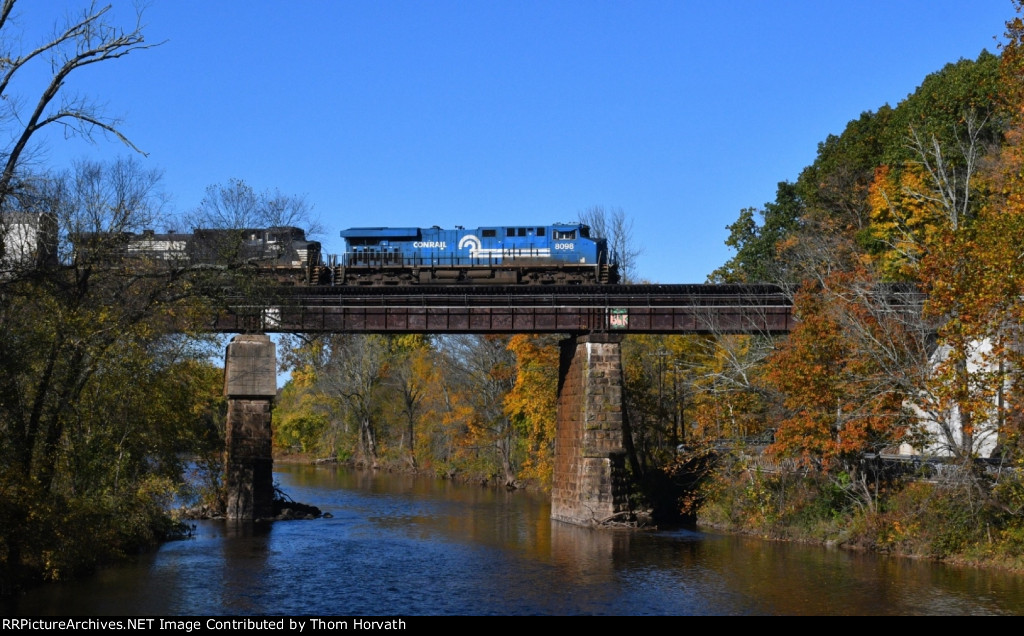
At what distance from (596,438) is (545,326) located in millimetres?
5342

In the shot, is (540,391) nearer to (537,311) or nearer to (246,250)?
(537,311)

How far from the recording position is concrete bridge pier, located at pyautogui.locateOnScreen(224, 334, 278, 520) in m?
42.4

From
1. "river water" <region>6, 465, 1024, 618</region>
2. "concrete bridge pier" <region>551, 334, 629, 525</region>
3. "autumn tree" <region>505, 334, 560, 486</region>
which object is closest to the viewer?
"river water" <region>6, 465, 1024, 618</region>

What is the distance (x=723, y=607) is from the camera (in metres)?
24.6

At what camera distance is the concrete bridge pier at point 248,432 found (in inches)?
1671

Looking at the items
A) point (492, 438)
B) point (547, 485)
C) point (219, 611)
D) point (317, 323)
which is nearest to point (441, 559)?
point (219, 611)

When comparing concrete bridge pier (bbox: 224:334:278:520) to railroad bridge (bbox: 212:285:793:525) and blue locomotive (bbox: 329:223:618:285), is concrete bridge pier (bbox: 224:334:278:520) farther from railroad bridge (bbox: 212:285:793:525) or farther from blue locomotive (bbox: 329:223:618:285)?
blue locomotive (bbox: 329:223:618:285)

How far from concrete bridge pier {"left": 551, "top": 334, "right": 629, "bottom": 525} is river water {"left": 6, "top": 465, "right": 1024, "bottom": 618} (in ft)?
4.41

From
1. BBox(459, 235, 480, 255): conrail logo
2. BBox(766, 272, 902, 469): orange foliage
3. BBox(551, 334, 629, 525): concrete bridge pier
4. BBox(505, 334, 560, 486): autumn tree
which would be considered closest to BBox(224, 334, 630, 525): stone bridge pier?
BBox(551, 334, 629, 525): concrete bridge pier

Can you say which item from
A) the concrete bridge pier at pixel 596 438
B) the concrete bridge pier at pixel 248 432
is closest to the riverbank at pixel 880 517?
the concrete bridge pier at pixel 596 438

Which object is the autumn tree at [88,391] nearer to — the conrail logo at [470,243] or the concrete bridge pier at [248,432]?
the concrete bridge pier at [248,432]

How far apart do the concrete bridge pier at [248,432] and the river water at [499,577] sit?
152 centimetres

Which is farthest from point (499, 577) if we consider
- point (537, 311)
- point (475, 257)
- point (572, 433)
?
point (475, 257)
